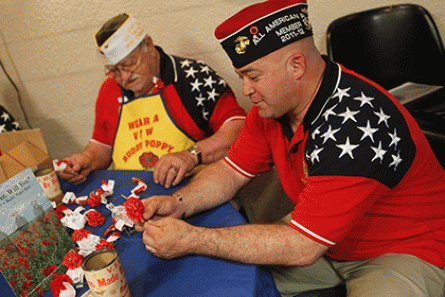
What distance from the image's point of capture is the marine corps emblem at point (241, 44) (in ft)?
3.79

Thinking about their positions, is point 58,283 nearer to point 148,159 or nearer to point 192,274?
point 192,274

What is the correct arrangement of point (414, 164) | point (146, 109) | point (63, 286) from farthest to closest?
point (146, 109) < point (414, 164) < point (63, 286)

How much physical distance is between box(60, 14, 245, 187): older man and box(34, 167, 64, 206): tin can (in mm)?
378

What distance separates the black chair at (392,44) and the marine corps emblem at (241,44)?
1139mm

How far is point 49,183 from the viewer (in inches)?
58.7

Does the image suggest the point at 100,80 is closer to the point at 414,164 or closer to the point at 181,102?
the point at 181,102

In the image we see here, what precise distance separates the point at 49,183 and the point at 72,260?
0.48 m

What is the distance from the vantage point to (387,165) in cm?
107

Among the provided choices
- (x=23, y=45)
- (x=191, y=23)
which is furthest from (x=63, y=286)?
(x=23, y=45)

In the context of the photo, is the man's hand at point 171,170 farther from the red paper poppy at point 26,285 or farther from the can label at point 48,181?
the red paper poppy at point 26,285

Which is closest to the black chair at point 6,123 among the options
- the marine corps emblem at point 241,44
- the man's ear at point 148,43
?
the man's ear at point 148,43

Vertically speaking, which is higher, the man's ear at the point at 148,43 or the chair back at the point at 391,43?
the man's ear at the point at 148,43

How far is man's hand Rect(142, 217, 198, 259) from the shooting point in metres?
1.09

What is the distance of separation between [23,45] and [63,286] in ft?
7.43
